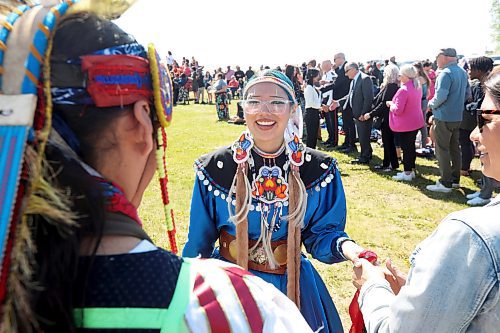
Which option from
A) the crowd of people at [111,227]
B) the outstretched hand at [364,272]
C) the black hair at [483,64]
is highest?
the black hair at [483,64]

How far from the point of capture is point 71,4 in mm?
858

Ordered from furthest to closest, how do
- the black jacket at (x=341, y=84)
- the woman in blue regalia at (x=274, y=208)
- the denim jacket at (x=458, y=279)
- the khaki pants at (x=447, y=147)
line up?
the black jacket at (x=341, y=84) → the khaki pants at (x=447, y=147) → the woman in blue regalia at (x=274, y=208) → the denim jacket at (x=458, y=279)

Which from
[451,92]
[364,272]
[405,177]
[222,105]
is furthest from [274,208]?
[222,105]

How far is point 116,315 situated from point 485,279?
0.89 metres

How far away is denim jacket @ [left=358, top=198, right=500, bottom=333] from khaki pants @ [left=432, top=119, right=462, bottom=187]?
216 inches

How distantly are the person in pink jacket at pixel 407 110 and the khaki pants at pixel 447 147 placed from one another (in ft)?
1.17

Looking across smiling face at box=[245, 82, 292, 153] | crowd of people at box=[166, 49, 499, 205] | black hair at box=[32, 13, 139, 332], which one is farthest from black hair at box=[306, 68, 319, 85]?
black hair at box=[32, 13, 139, 332]

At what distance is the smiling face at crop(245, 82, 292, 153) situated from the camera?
7.84 ft

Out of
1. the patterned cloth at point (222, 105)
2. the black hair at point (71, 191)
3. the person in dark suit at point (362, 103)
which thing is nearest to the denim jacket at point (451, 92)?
the person in dark suit at point (362, 103)

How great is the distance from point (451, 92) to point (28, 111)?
6298 millimetres

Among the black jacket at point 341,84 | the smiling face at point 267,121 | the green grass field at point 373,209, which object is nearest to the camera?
the smiling face at point 267,121

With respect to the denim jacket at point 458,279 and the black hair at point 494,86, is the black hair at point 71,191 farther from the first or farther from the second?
the black hair at point 494,86

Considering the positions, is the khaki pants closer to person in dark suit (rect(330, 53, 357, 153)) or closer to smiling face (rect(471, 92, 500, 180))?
person in dark suit (rect(330, 53, 357, 153))

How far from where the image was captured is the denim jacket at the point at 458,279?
111 cm
